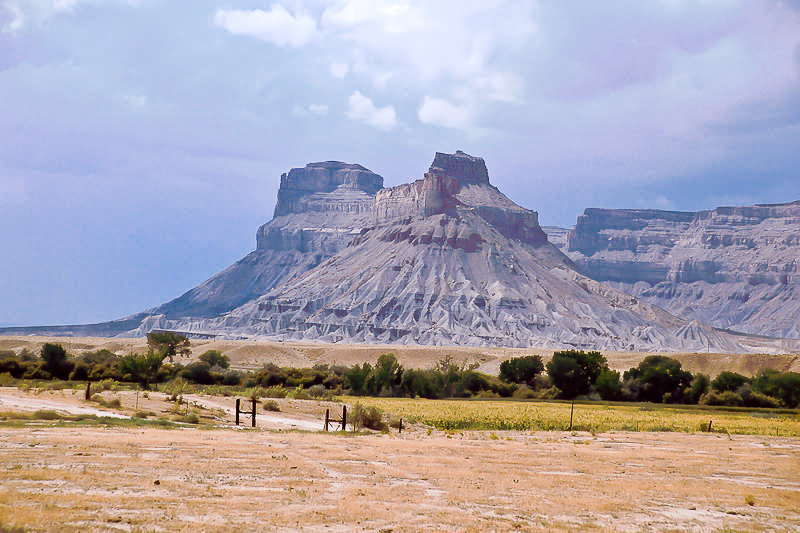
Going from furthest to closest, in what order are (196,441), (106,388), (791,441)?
(106,388) → (791,441) → (196,441)

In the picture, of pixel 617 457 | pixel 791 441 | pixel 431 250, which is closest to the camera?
pixel 617 457

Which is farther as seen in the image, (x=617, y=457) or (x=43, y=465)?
(x=617, y=457)

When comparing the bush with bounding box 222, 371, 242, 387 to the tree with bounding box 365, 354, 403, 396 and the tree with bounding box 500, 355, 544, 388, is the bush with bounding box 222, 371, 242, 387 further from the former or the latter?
the tree with bounding box 500, 355, 544, 388

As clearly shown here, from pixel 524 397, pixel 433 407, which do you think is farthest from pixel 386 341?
pixel 433 407

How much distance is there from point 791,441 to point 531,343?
13115cm

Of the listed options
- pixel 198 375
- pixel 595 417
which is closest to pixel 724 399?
pixel 595 417

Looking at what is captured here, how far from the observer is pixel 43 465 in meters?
14.6

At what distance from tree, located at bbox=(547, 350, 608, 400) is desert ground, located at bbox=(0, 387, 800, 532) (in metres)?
34.5

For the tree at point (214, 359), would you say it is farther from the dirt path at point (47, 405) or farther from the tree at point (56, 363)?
the dirt path at point (47, 405)

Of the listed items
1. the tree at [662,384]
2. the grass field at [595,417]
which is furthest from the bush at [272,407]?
the tree at [662,384]

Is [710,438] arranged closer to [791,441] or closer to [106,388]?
[791,441]

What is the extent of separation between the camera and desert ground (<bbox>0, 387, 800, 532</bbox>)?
1179 centimetres

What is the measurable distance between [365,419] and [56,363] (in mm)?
35020

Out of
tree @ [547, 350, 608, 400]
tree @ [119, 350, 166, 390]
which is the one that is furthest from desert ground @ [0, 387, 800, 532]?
tree @ [547, 350, 608, 400]
